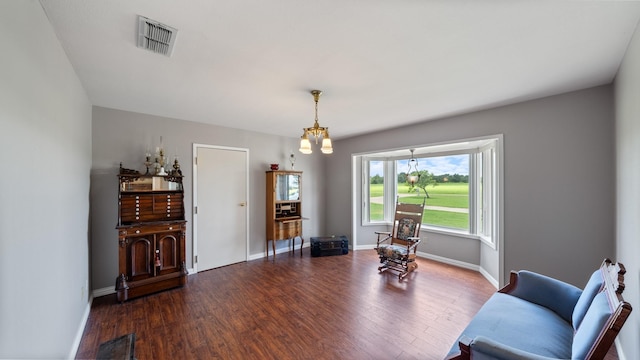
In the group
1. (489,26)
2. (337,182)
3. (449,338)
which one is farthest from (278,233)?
(489,26)

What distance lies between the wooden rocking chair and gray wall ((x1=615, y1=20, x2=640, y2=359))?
2111mm

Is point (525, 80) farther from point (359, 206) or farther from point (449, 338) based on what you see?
point (359, 206)

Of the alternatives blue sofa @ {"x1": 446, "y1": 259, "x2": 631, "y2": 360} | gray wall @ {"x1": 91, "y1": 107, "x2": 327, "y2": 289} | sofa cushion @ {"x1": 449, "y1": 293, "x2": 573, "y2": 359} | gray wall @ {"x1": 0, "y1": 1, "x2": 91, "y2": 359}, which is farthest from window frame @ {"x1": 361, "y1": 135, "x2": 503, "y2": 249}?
gray wall @ {"x1": 0, "y1": 1, "x2": 91, "y2": 359}

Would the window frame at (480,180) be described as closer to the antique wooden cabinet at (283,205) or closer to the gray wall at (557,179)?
the gray wall at (557,179)

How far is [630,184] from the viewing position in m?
1.78

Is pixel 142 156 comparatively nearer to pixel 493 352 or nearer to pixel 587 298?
pixel 493 352

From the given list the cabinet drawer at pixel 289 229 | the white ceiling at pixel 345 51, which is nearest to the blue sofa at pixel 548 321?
the white ceiling at pixel 345 51

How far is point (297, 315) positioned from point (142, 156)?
3.07 meters

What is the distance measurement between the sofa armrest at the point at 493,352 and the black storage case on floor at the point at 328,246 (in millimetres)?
3499

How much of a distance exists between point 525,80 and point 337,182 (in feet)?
12.1

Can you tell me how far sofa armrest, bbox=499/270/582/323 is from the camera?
1.79 metres

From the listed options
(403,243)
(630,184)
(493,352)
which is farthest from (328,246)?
(630,184)

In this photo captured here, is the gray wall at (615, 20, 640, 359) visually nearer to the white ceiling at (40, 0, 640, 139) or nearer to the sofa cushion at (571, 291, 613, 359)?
the white ceiling at (40, 0, 640, 139)

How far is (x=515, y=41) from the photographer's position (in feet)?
5.55
